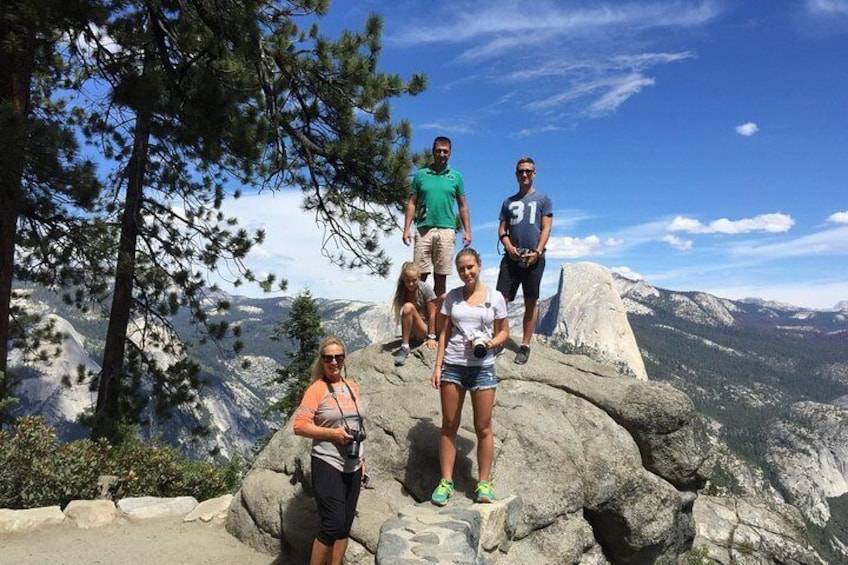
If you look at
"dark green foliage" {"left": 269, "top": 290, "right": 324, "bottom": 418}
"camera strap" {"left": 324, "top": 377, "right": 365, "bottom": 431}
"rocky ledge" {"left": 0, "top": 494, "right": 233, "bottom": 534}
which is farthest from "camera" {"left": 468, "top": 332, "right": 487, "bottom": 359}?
"dark green foliage" {"left": 269, "top": 290, "right": 324, "bottom": 418}

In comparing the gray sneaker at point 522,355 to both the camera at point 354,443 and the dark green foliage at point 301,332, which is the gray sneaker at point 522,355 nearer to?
the camera at point 354,443

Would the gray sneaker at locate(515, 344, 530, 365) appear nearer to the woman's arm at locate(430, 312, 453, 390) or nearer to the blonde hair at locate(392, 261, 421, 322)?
the blonde hair at locate(392, 261, 421, 322)

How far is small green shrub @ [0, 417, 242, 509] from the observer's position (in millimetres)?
7672

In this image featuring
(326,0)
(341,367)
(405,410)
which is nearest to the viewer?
(341,367)

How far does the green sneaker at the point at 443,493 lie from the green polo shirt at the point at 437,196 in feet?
11.3

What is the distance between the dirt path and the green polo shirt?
189 inches

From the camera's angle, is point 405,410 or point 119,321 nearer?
point 405,410

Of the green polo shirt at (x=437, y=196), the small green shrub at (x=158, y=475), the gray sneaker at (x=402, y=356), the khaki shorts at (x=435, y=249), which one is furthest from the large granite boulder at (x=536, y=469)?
the small green shrub at (x=158, y=475)

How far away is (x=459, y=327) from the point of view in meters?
5.51

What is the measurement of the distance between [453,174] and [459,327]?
2788 mm

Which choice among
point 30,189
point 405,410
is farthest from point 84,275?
point 405,410

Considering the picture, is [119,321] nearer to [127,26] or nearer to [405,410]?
[127,26]

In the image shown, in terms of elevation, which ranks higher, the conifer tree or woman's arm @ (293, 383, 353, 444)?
the conifer tree

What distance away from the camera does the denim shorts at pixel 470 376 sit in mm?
5512
